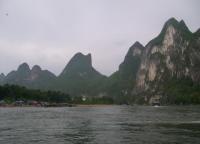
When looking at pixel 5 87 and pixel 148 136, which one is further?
pixel 5 87

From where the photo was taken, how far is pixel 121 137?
39.0m

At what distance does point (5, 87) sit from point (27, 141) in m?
148

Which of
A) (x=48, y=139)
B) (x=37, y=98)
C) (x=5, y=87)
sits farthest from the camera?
(x=37, y=98)

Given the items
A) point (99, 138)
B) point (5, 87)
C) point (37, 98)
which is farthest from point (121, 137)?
point (37, 98)

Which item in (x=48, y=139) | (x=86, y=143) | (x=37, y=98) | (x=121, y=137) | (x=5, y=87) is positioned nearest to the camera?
(x=86, y=143)

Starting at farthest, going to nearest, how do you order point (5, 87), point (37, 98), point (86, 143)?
point (37, 98)
point (5, 87)
point (86, 143)

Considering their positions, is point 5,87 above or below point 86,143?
above

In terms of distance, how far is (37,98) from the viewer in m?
200

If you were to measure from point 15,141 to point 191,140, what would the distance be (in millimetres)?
16620

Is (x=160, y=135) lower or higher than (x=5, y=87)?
lower

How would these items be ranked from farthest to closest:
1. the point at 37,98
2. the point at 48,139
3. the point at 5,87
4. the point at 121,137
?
the point at 37,98 < the point at 5,87 < the point at 121,137 < the point at 48,139

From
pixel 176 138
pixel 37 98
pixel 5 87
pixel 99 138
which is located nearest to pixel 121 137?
pixel 99 138

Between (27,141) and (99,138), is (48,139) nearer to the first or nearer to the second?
(27,141)

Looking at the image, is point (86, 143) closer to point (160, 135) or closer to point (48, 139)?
point (48, 139)
